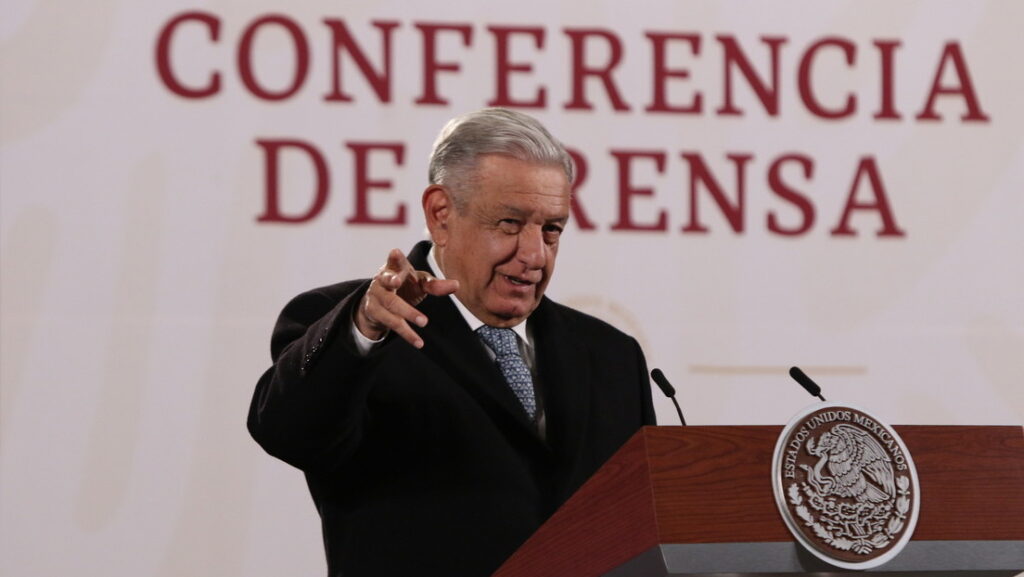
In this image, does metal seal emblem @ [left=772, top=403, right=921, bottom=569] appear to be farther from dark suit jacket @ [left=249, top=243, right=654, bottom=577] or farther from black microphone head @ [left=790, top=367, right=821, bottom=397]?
dark suit jacket @ [left=249, top=243, right=654, bottom=577]

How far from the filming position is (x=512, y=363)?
2395mm

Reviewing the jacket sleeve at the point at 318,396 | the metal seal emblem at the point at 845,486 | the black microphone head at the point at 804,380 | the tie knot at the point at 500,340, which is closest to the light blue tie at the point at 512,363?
the tie knot at the point at 500,340

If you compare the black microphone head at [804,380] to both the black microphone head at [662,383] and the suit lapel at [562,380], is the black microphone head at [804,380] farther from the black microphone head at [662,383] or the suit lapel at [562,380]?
the suit lapel at [562,380]

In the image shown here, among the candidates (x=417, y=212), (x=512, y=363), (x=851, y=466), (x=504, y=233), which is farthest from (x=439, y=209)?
(x=417, y=212)

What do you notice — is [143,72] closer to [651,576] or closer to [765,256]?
[765,256]

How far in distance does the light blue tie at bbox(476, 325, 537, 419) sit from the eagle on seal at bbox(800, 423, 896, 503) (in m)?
0.82

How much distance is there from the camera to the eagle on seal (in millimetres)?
1539

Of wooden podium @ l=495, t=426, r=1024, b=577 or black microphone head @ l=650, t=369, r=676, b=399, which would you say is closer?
wooden podium @ l=495, t=426, r=1024, b=577

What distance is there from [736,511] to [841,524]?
0.11 meters

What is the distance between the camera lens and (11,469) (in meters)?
3.62

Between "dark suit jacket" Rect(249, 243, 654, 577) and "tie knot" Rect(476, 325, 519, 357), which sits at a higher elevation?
"tie knot" Rect(476, 325, 519, 357)

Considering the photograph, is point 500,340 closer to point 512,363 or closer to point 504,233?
point 512,363

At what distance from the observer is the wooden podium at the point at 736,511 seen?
Result: 1.48 meters

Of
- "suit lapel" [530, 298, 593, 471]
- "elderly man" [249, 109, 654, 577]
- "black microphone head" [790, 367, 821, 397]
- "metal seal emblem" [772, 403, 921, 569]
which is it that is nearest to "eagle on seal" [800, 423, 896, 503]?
"metal seal emblem" [772, 403, 921, 569]
